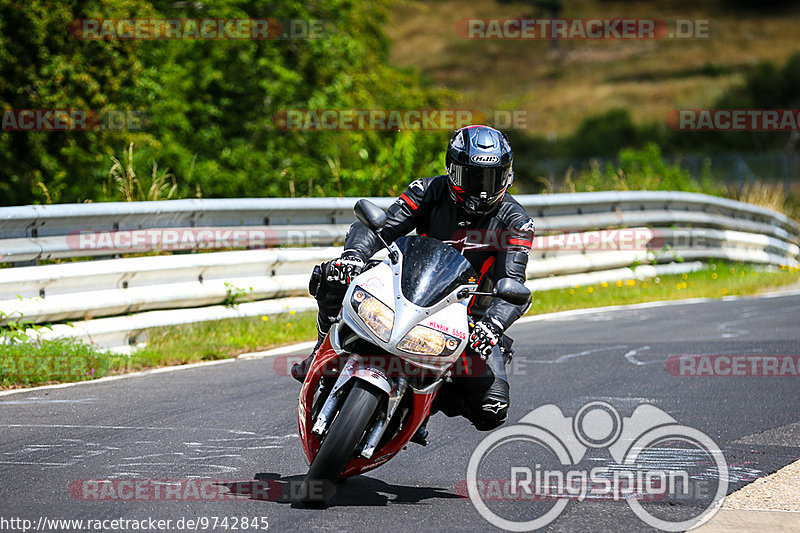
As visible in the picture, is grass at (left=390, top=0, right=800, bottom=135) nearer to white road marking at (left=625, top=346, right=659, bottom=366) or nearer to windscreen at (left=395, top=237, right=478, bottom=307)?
white road marking at (left=625, top=346, right=659, bottom=366)

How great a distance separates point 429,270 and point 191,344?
17.9ft

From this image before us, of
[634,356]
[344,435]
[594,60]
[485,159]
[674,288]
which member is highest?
[594,60]

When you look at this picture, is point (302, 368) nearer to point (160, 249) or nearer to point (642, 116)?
point (160, 249)

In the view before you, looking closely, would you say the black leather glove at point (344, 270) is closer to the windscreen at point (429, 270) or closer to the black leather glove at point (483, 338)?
the windscreen at point (429, 270)

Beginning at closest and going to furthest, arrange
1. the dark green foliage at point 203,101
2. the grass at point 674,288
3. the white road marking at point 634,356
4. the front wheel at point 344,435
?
the front wheel at point 344,435
the white road marking at point 634,356
the grass at point 674,288
the dark green foliage at point 203,101

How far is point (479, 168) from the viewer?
608 centimetres

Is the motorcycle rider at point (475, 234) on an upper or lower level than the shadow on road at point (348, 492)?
upper

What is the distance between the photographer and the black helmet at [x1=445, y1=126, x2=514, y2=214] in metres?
6.08

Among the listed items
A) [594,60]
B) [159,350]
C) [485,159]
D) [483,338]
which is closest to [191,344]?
[159,350]

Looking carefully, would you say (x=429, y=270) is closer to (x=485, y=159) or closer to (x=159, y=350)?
(x=485, y=159)

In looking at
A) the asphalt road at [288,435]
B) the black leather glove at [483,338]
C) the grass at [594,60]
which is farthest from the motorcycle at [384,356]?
the grass at [594,60]

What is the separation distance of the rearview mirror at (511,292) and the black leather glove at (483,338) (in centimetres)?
17

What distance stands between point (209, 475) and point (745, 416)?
4.00 metres

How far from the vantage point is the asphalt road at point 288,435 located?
5.35 metres
